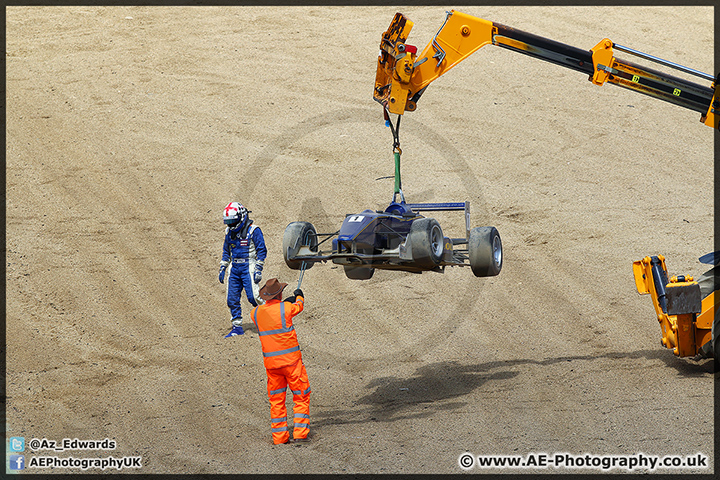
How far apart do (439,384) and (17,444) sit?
227 inches

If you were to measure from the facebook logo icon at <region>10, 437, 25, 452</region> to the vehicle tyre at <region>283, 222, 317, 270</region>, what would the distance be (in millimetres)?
4064

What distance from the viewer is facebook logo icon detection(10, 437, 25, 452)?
9103mm

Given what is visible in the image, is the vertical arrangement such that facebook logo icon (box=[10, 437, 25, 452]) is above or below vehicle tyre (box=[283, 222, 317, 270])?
below

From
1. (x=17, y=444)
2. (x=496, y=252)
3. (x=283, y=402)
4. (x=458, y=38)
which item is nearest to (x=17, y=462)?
(x=17, y=444)

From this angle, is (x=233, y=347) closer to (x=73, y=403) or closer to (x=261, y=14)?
(x=73, y=403)

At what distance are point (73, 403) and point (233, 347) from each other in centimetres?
281

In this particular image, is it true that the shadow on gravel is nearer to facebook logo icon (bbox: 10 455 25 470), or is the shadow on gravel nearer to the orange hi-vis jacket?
the orange hi-vis jacket

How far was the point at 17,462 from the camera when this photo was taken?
8758 mm

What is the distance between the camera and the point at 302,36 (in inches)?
920

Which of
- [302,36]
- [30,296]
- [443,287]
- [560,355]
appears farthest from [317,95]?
[560,355]

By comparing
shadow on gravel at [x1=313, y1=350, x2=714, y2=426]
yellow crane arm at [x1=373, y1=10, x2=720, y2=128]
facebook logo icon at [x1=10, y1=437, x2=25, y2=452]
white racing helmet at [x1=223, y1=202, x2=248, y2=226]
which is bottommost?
facebook logo icon at [x1=10, y1=437, x2=25, y2=452]

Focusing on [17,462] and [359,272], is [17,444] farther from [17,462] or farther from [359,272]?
[359,272]

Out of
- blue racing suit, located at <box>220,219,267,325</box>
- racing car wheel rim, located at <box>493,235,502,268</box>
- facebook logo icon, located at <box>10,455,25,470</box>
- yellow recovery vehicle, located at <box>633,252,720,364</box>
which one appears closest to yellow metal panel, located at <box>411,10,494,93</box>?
racing car wheel rim, located at <box>493,235,502,268</box>

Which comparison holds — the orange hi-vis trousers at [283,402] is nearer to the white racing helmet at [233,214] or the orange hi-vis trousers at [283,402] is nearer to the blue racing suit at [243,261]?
the blue racing suit at [243,261]
